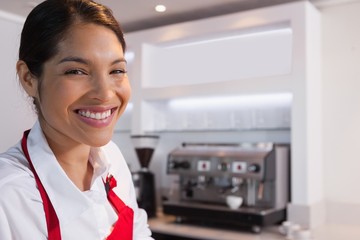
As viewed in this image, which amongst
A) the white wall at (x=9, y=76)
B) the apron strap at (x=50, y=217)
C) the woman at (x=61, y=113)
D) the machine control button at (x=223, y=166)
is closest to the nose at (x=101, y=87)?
the woman at (x=61, y=113)

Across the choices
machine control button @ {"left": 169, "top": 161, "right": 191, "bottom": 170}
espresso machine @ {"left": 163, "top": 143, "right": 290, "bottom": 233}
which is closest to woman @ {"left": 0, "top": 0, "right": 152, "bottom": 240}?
espresso machine @ {"left": 163, "top": 143, "right": 290, "bottom": 233}

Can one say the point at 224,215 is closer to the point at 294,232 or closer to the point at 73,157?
the point at 294,232

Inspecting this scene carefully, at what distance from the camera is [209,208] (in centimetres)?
305

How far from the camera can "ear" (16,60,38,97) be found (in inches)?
35.4

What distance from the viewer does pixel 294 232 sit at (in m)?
2.73

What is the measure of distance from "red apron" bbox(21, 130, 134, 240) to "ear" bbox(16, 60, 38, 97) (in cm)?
12

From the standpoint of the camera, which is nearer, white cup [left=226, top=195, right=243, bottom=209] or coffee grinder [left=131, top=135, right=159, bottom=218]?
white cup [left=226, top=195, right=243, bottom=209]

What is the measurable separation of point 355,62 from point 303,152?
32.3 inches

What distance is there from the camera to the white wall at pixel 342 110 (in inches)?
123

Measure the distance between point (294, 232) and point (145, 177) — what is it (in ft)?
4.61

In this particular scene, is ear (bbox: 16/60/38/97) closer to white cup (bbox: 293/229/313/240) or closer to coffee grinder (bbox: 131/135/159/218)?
white cup (bbox: 293/229/313/240)

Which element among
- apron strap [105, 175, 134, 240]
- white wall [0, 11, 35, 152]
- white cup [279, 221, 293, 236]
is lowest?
white cup [279, 221, 293, 236]

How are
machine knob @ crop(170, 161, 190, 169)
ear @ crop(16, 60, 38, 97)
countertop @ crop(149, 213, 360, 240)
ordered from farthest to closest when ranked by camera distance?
machine knob @ crop(170, 161, 190, 169) < countertop @ crop(149, 213, 360, 240) < ear @ crop(16, 60, 38, 97)

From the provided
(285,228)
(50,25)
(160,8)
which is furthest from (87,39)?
(160,8)
